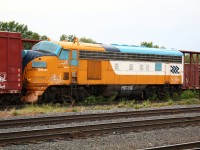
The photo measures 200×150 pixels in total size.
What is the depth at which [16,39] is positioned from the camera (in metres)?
16.1

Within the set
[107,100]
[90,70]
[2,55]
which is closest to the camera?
[2,55]

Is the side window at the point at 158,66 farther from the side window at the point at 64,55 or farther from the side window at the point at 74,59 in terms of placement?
the side window at the point at 64,55

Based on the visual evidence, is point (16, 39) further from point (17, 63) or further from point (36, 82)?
point (36, 82)

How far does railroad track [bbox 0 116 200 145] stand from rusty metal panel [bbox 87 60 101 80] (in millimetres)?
7162

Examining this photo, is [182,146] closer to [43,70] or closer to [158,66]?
[43,70]

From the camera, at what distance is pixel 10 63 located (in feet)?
52.1

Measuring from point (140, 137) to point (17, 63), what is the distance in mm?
8627

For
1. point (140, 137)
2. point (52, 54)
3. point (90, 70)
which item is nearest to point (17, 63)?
point (52, 54)

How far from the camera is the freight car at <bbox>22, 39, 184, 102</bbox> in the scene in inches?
663

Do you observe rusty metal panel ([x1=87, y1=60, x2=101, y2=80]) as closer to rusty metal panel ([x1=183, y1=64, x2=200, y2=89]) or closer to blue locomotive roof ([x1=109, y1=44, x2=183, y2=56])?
blue locomotive roof ([x1=109, y1=44, x2=183, y2=56])

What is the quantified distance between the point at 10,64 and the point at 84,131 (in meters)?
7.81

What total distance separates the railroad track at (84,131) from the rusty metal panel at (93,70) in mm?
7162

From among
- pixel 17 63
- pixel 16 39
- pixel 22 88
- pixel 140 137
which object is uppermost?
pixel 16 39

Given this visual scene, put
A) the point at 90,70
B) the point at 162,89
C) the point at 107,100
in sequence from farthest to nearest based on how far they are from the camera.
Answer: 1. the point at 162,89
2. the point at 107,100
3. the point at 90,70
